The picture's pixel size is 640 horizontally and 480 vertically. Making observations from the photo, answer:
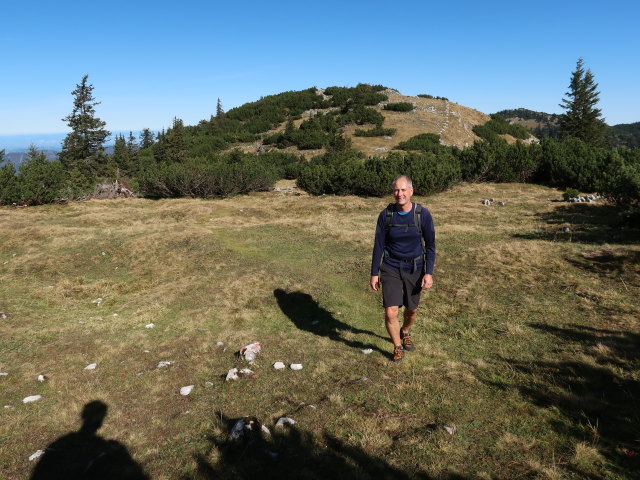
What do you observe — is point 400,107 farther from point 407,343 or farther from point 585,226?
point 407,343

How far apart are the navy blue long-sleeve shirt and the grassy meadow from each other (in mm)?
1681

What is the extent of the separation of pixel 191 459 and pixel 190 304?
617 cm

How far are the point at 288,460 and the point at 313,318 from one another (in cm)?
504

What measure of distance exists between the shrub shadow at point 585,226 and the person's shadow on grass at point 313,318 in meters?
9.65

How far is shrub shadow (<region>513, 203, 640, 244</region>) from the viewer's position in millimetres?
13203

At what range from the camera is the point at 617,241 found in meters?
12.6

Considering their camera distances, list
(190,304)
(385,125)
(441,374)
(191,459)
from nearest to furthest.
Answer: (191,459), (441,374), (190,304), (385,125)

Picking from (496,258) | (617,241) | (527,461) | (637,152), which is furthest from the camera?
(637,152)

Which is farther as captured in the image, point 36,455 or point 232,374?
point 232,374

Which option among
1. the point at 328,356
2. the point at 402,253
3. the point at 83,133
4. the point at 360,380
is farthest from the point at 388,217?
the point at 83,133

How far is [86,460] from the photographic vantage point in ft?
13.5

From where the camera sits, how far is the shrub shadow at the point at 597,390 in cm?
376

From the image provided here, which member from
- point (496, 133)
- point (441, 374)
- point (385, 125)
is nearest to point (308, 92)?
point (385, 125)

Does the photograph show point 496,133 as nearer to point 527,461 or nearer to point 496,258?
point 496,258
